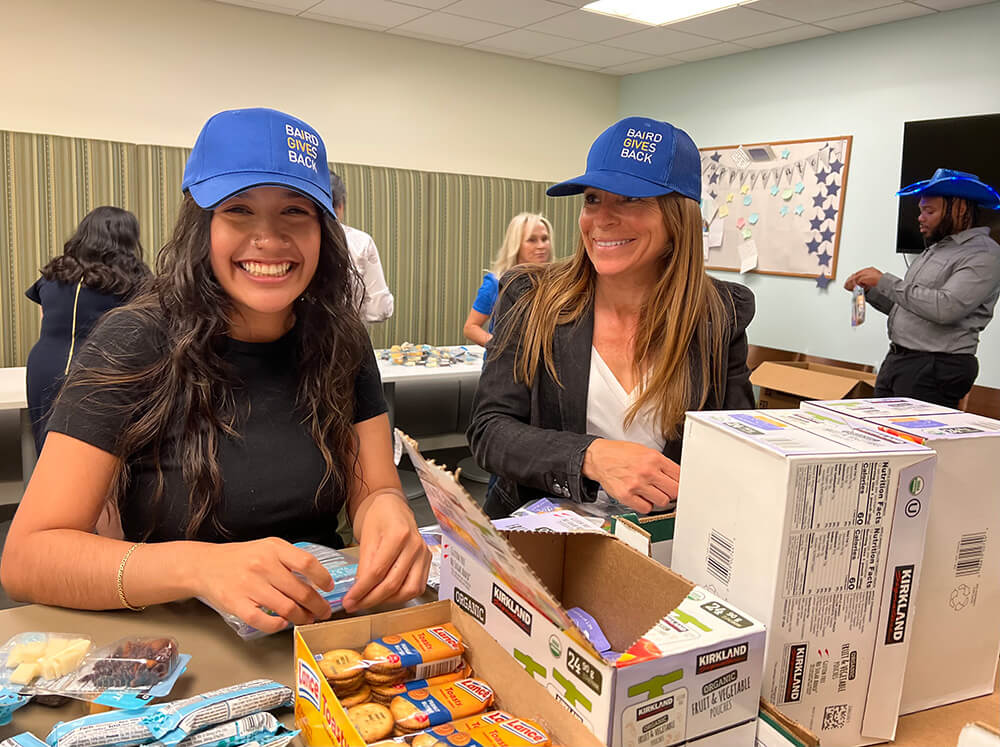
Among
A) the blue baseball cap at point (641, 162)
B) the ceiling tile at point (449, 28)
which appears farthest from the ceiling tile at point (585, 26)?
the blue baseball cap at point (641, 162)

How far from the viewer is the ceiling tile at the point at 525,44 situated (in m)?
5.12

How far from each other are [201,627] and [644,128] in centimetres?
115

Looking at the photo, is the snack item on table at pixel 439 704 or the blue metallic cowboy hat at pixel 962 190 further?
the blue metallic cowboy hat at pixel 962 190

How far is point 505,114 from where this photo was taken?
5961mm

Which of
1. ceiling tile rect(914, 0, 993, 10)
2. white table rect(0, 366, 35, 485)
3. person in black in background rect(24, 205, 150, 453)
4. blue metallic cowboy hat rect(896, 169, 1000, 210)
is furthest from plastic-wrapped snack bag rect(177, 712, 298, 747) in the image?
ceiling tile rect(914, 0, 993, 10)

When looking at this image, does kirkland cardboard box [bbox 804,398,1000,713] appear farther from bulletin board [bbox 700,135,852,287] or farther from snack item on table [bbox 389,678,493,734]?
bulletin board [bbox 700,135,852,287]

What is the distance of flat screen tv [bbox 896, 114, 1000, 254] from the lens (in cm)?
406

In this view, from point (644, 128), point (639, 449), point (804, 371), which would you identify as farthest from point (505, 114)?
point (639, 449)

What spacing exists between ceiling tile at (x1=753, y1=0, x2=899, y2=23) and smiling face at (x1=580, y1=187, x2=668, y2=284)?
132 inches

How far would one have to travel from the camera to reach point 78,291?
3.06 m

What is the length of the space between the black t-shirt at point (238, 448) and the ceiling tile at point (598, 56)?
187 inches

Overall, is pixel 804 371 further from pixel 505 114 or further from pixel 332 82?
pixel 332 82

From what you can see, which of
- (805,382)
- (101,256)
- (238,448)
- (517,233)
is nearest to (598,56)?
(517,233)

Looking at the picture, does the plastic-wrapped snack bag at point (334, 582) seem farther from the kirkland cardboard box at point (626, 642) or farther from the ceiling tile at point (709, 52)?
the ceiling tile at point (709, 52)
